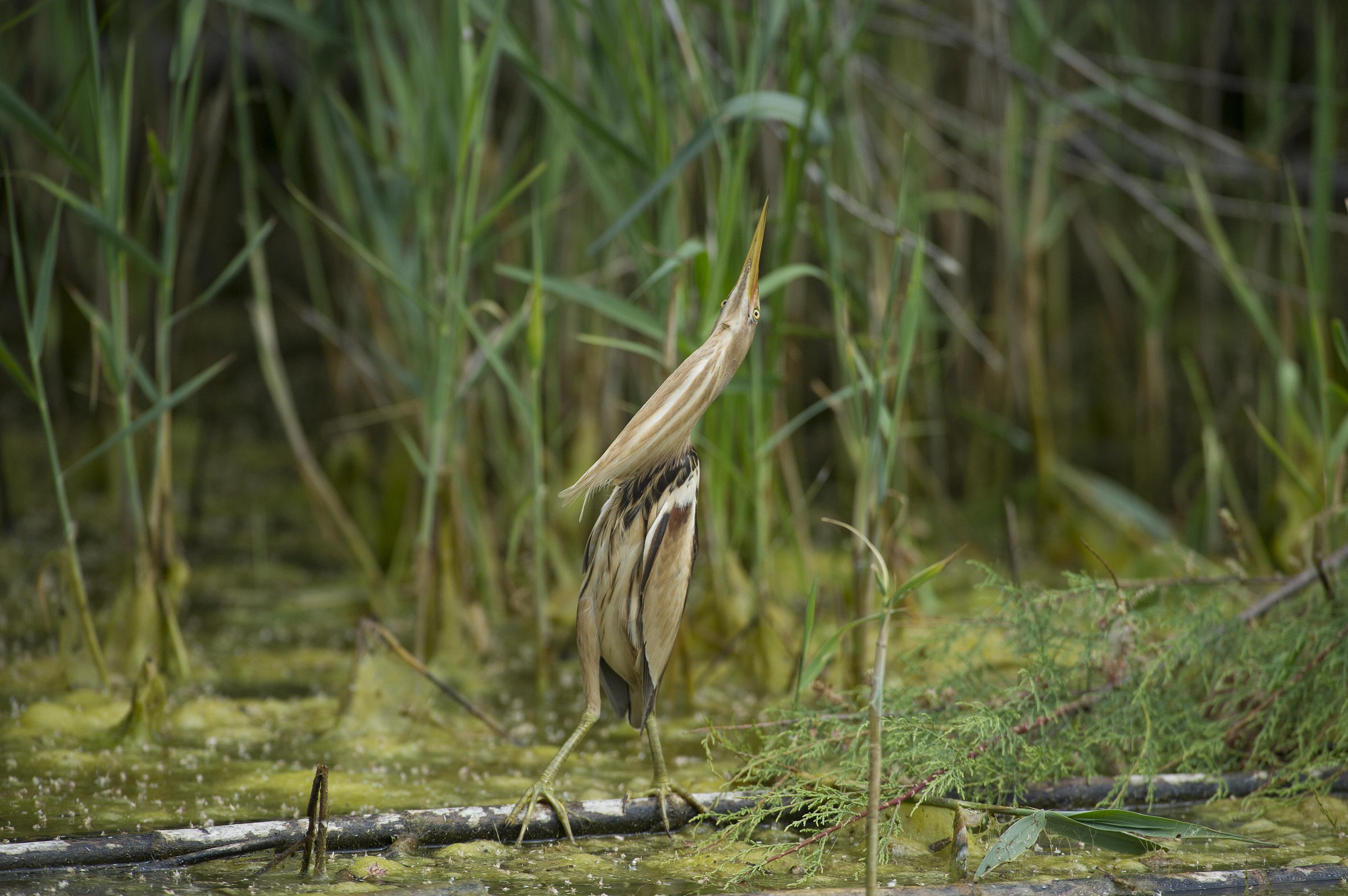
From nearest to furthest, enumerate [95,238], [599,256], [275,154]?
[599,256]
[95,238]
[275,154]

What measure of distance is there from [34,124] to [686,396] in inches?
43.0

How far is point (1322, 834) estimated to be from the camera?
4.77 feet

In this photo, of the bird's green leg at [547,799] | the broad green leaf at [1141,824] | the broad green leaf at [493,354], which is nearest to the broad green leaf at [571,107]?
the broad green leaf at [493,354]

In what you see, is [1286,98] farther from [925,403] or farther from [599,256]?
[599,256]

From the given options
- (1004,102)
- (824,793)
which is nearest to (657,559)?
(824,793)

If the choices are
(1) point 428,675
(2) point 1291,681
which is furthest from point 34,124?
(2) point 1291,681

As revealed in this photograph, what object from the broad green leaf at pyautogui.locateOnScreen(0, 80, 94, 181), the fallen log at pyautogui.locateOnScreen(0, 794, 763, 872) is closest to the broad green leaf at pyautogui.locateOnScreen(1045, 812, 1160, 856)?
the fallen log at pyautogui.locateOnScreen(0, 794, 763, 872)

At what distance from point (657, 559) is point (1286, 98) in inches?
123

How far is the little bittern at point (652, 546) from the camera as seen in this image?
131cm

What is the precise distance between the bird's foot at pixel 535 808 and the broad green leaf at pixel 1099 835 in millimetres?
539

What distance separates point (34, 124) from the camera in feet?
5.59

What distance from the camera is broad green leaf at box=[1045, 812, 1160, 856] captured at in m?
1.20

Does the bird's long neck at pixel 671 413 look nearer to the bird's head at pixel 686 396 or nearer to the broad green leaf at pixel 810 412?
the bird's head at pixel 686 396

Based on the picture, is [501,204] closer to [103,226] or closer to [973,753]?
[103,226]
